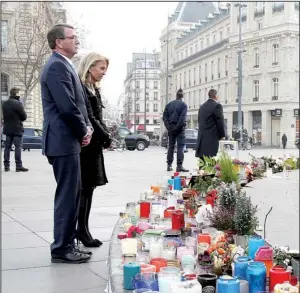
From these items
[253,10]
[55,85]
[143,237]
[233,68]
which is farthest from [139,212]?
[233,68]

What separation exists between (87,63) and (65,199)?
1.14 m

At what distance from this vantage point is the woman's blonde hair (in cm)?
405

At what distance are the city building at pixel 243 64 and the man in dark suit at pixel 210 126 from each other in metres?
0.18

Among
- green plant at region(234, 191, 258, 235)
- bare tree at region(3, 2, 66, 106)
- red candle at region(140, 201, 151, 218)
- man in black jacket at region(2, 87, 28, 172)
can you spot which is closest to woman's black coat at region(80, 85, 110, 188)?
red candle at region(140, 201, 151, 218)

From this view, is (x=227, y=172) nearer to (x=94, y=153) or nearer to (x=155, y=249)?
(x=94, y=153)

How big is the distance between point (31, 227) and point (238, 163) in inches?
92.5

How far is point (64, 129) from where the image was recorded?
355 centimetres

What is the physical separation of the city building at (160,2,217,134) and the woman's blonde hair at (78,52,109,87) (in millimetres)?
1788

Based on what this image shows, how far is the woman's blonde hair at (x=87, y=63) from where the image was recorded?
4055 millimetres

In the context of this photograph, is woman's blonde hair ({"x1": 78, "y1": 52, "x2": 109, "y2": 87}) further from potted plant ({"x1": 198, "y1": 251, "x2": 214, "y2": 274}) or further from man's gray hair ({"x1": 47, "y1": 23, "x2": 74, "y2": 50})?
potted plant ({"x1": 198, "y1": 251, "x2": 214, "y2": 274})

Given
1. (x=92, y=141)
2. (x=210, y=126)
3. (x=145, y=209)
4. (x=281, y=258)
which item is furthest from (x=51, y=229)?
(x=210, y=126)

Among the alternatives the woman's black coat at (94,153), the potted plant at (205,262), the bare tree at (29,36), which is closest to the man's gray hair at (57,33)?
the woman's black coat at (94,153)

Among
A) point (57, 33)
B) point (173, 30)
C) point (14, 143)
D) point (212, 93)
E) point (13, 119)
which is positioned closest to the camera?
point (57, 33)

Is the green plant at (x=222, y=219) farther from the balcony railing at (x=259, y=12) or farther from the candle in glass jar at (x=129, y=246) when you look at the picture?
the balcony railing at (x=259, y=12)
